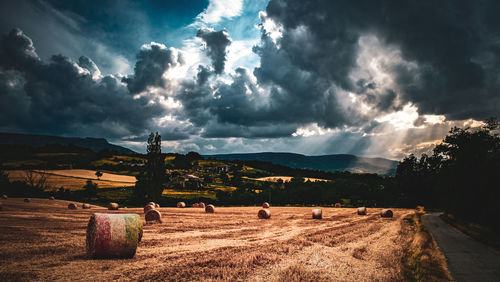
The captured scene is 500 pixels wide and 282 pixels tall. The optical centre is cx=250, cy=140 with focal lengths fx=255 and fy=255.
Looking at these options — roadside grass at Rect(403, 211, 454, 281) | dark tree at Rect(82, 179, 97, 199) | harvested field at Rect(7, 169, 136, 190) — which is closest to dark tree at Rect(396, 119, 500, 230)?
→ roadside grass at Rect(403, 211, 454, 281)

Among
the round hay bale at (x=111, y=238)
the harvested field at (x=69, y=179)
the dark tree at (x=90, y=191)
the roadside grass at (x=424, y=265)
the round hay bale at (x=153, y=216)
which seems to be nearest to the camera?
the round hay bale at (x=111, y=238)

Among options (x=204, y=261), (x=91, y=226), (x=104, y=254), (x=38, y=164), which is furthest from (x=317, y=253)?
(x=38, y=164)

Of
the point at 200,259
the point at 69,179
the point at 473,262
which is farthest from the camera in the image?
the point at 69,179

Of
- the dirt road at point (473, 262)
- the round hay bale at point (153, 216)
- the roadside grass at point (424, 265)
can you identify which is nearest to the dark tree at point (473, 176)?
the dirt road at point (473, 262)

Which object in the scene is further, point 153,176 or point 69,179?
point 69,179

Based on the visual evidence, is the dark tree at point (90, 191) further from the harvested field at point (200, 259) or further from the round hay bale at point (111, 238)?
the round hay bale at point (111, 238)

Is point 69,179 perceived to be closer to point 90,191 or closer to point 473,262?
point 90,191

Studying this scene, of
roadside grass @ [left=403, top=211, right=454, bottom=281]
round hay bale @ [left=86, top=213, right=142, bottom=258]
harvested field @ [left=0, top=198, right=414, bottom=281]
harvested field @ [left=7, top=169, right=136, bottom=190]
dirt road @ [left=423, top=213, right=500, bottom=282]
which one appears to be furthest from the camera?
harvested field @ [left=7, top=169, right=136, bottom=190]

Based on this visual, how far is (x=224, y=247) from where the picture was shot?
12.6 m

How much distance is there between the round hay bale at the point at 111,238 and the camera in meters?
9.77

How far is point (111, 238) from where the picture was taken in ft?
32.3

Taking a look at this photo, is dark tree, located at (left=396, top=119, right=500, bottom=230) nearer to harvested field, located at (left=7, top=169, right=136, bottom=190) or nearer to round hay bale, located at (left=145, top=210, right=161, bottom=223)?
round hay bale, located at (left=145, top=210, right=161, bottom=223)

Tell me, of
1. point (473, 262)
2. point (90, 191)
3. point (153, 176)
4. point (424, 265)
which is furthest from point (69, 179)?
point (473, 262)

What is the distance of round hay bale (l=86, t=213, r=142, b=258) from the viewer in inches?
384
